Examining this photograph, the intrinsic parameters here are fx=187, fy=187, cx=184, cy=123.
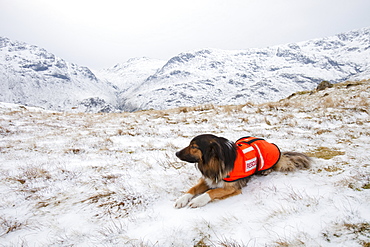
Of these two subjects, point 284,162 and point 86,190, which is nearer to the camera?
point 86,190

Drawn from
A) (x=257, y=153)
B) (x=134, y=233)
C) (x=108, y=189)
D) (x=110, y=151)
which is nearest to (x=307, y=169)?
(x=257, y=153)

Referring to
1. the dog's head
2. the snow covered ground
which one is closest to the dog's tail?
the snow covered ground

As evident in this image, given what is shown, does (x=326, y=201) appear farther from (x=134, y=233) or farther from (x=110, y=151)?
(x=110, y=151)

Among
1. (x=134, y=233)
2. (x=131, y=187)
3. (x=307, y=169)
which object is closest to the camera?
(x=134, y=233)

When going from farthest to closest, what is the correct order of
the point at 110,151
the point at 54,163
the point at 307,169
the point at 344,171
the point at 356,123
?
the point at 356,123
the point at 110,151
the point at 54,163
the point at 307,169
the point at 344,171

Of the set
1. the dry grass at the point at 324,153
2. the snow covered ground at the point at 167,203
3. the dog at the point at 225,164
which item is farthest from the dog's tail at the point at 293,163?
the dry grass at the point at 324,153

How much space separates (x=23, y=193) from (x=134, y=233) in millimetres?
2679

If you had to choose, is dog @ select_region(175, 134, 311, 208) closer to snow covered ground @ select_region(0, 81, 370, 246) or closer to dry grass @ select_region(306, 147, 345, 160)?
snow covered ground @ select_region(0, 81, 370, 246)

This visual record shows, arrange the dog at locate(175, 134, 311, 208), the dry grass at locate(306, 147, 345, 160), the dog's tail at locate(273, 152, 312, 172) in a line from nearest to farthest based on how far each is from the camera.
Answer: the dog at locate(175, 134, 311, 208) < the dog's tail at locate(273, 152, 312, 172) < the dry grass at locate(306, 147, 345, 160)

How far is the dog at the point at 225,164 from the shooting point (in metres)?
3.47

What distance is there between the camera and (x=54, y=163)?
17.0ft

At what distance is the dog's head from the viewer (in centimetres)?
361

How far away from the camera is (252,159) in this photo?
3799 millimetres

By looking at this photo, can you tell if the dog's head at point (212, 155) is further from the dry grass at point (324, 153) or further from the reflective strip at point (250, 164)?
the dry grass at point (324, 153)
